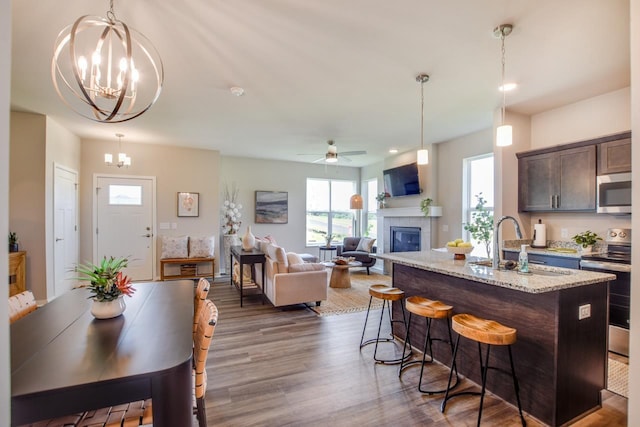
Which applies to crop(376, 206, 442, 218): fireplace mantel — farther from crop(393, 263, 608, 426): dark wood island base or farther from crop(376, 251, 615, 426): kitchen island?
crop(393, 263, 608, 426): dark wood island base

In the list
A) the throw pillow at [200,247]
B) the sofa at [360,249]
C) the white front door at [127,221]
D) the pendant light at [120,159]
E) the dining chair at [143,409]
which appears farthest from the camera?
the sofa at [360,249]

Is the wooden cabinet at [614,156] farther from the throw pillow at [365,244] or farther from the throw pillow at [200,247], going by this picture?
the throw pillow at [200,247]

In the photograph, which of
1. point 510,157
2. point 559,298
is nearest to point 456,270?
point 559,298

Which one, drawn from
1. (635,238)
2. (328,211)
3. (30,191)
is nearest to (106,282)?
(635,238)

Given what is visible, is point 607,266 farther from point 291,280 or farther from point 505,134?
point 291,280

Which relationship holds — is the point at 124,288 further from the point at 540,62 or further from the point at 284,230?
the point at 284,230

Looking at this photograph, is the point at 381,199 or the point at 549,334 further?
the point at 381,199

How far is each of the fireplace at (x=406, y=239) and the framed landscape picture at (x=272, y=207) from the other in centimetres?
274

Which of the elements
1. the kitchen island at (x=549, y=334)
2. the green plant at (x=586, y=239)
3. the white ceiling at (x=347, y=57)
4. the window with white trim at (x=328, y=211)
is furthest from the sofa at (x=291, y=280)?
the window with white trim at (x=328, y=211)

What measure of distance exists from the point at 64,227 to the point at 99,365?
4967mm

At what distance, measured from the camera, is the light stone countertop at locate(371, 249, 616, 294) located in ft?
6.13

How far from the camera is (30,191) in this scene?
4266mm

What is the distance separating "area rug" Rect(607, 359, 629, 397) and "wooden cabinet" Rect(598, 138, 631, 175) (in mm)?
1944

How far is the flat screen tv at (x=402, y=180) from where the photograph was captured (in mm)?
6252
